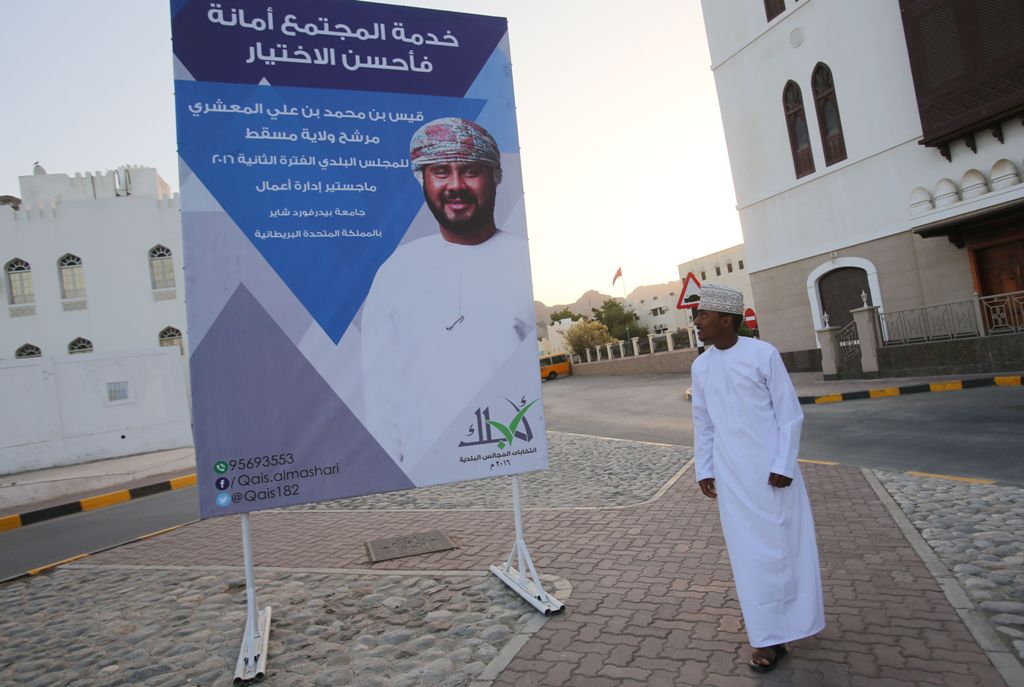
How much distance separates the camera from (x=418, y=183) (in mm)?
4230

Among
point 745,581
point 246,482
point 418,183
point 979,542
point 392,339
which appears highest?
point 418,183

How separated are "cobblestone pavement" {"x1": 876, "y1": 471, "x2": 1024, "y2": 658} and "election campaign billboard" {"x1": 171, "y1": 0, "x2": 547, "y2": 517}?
2.63 m

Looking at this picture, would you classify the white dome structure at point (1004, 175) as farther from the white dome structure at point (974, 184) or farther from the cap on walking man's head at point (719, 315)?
Answer: the cap on walking man's head at point (719, 315)

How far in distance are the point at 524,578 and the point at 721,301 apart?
7.51 ft

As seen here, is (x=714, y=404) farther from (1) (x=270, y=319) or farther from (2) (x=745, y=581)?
(1) (x=270, y=319)

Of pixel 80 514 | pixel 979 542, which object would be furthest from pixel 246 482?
pixel 80 514

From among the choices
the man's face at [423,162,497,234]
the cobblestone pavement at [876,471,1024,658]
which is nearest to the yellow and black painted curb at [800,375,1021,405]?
the cobblestone pavement at [876,471,1024,658]

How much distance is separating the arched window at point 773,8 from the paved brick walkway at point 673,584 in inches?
727

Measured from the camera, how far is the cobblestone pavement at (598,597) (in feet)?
10.2

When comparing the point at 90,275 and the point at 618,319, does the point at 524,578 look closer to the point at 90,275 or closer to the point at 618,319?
the point at 90,275

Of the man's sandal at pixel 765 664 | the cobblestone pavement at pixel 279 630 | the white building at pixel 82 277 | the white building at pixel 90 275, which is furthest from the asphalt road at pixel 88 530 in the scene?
the white building at pixel 82 277

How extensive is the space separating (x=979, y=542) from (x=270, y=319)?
4.88 metres

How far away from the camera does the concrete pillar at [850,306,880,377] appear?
1634cm

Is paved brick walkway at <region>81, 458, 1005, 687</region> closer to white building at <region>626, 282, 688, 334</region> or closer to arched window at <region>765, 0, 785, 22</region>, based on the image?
arched window at <region>765, 0, 785, 22</region>
